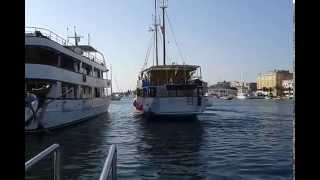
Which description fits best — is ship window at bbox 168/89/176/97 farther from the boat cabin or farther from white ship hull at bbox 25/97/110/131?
white ship hull at bbox 25/97/110/131

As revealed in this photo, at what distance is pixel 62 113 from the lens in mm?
32438

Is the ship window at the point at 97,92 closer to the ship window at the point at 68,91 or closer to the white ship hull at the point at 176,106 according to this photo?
the white ship hull at the point at 176,106

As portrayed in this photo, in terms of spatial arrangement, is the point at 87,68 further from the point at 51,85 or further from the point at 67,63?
the point at 51,85

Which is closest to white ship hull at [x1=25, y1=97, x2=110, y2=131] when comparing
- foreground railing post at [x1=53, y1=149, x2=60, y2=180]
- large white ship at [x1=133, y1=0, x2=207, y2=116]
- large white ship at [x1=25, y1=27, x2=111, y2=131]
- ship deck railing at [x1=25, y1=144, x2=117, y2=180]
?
large white ship at [x1=25, y1=27, x2=111, y2=131]

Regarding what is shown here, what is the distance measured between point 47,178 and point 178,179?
3.61m

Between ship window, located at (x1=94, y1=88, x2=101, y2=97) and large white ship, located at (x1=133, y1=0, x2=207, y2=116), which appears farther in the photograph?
ship window, located at (x1=94, y1=88, x2=101, y2=97)

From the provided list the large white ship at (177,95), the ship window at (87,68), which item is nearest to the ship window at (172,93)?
the large white ship at (177,95)

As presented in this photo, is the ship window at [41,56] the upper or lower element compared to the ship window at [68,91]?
upper

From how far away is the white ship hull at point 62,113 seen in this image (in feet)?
95.6

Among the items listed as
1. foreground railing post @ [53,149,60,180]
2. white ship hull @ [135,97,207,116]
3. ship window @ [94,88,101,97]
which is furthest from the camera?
ship window @ [94,88,101,97]

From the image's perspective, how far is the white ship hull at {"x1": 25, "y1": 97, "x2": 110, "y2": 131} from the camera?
2912 cm
